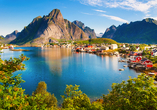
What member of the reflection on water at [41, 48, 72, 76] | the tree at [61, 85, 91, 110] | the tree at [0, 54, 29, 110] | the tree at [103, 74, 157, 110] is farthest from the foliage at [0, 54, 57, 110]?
the reflection on water at [41, 48, 72, 76]

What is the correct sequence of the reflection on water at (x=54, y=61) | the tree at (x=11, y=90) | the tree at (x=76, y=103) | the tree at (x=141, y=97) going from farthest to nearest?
the reflection on water at (x=54, y=61) < the tree at (x=76, y=103) < the tree at (x=141, y=97) < the tree at (x=11, y=90)

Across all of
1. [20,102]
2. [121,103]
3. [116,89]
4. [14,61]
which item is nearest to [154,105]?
[121,103]

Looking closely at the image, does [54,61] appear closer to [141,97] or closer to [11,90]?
[141,97]

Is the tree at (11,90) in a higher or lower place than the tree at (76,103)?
higher

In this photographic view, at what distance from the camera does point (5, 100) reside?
6.36 m

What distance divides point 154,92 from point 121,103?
4091 mm

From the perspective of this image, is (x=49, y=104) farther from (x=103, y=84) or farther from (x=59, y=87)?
(x=103, y=84)

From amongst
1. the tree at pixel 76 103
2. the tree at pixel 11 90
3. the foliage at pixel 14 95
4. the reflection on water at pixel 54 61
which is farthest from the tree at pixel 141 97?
the reflection on water at pixel 54 61

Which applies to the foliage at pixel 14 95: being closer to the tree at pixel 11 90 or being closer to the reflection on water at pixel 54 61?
the tree at pixel 11 90

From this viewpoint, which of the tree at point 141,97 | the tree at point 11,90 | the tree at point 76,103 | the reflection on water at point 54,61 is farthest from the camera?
the reflection on water at point 54,61

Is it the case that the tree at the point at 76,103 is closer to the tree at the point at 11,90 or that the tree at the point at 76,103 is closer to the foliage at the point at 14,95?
the foliage at the point at 14,95

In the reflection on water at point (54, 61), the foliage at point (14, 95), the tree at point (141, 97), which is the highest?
the foliage at point (14, 95)

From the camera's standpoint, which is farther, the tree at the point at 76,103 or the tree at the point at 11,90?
the tree at the point at 76,103

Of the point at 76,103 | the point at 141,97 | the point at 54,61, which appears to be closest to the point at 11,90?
the point at 76,103
